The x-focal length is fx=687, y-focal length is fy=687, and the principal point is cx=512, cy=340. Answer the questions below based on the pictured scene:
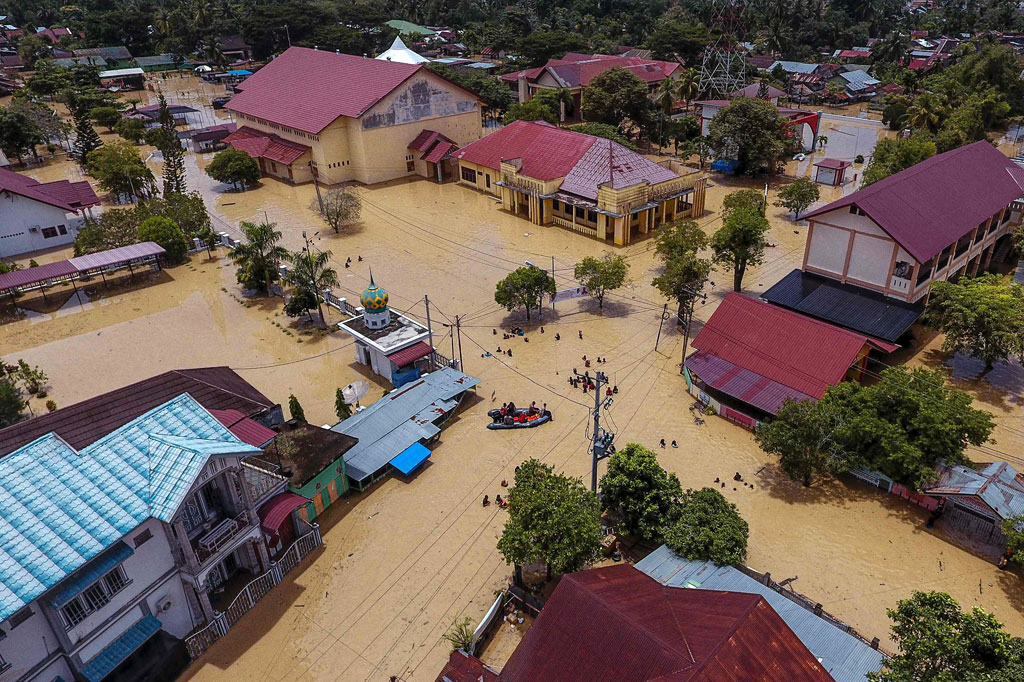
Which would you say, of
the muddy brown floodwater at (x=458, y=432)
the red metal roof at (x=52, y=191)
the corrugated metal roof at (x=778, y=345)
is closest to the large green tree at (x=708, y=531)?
the muddy brown floodwater at (x=458, y=432)

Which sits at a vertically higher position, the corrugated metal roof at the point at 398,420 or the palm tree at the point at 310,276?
the palm tree at the point at 310,276

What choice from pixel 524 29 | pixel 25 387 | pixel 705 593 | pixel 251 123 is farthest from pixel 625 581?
pixel 524 29

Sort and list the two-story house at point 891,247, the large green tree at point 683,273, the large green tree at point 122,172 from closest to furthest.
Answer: the two-story house at point 891,247, the large green tree at point 683,273, the large green tree at point 122,172

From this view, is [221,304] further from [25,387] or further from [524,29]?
[524,29]

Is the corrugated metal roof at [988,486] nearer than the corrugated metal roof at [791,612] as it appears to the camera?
No

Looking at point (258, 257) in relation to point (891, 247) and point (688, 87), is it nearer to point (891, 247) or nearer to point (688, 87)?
point (891, 247)

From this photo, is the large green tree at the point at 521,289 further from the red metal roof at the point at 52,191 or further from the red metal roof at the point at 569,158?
the red metal roof at the point at 52,191

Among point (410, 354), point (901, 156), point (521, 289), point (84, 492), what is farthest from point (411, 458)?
point (901, 156)
